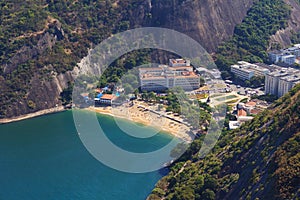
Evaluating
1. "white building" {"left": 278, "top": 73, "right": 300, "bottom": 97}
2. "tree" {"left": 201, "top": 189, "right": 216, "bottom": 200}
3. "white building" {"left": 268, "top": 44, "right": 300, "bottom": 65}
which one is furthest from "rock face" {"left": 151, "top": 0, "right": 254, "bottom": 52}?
"tree" {"left": 201, "top": 189, "right": 216, "bottom": 200}

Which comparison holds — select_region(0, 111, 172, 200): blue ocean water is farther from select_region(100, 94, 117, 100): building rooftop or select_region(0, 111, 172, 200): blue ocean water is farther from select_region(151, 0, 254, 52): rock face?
select_region(151, 0, 254, 52): rock face

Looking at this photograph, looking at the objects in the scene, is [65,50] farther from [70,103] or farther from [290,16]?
[290,16]

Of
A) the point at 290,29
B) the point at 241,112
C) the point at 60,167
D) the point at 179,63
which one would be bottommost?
the point at 60,167

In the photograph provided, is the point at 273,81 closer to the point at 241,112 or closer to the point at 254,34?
the point at 241,112

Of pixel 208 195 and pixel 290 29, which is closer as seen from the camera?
pixel 208 195

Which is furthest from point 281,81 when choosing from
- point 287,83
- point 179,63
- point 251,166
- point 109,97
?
point 251,166

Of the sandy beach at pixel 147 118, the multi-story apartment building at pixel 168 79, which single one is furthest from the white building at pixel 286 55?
the sandy beach at pixel 147 118

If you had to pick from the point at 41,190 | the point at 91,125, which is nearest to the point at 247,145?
the point at 41,190

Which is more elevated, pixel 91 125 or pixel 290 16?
pixel 290 16
